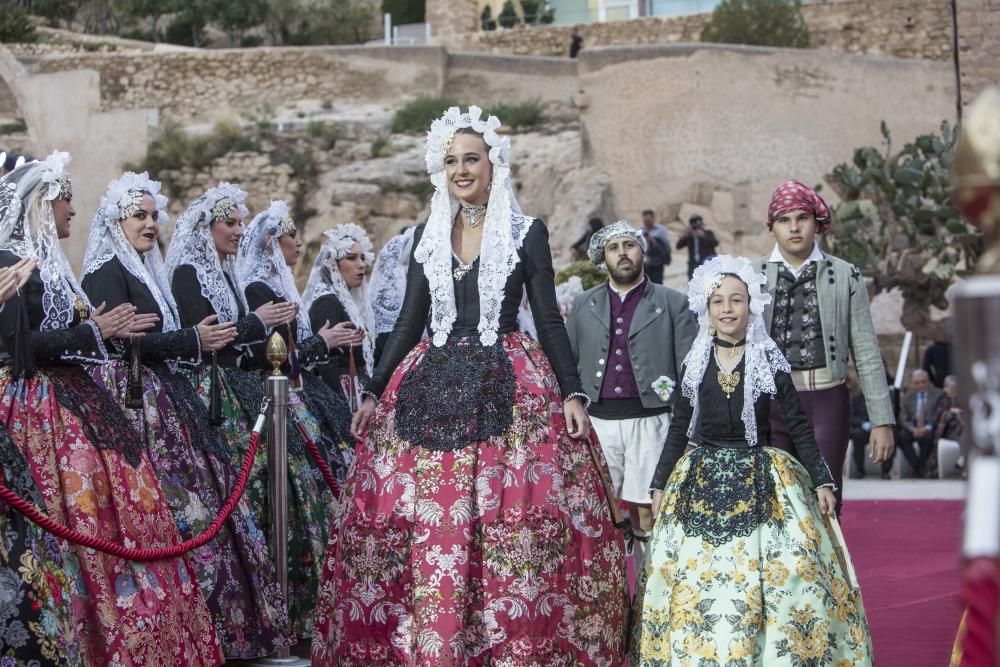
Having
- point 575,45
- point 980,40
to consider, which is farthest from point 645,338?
point 575,45

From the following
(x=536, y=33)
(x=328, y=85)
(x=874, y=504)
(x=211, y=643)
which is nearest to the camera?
(x=211, y=643)

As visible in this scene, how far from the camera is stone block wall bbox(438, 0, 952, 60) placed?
109 ft

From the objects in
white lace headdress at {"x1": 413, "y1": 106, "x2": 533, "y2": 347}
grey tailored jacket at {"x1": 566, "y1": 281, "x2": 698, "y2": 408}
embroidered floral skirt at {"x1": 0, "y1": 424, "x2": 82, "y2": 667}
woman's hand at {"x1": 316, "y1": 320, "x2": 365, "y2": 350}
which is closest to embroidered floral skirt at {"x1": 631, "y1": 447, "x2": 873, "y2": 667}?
white lace headdress at {"x1": 413, "y1": 106, "x2": 533, "y2": 347}

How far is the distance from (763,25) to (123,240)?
28417mm

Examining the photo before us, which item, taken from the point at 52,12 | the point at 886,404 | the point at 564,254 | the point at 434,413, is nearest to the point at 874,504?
the point at 886,404

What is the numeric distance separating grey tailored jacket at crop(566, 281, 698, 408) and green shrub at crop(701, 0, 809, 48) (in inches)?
1053

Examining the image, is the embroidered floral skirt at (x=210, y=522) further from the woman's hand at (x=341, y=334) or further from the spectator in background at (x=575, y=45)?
the spectator in background at (x=575, y=45)

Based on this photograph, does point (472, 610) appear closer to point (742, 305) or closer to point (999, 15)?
point (742, 305)

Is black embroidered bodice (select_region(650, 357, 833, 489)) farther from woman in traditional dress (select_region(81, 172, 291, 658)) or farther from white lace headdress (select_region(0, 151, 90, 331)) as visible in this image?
white lace headdress (select_region(0, 151, 90, 331))

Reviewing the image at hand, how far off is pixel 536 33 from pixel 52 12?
1445 centimetres

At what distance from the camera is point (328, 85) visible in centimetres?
3372

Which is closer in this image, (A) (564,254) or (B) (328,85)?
(A) (564,254)

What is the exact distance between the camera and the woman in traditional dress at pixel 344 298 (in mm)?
8242

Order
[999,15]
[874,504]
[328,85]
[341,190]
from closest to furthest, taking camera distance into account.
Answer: [874,504] → [999,15] → [341,190] → [328,85]
